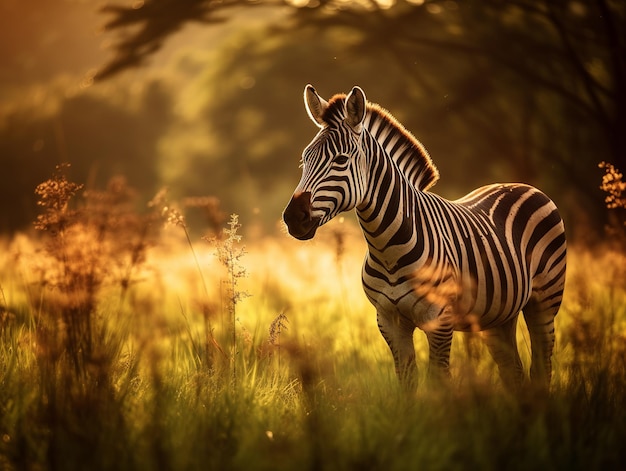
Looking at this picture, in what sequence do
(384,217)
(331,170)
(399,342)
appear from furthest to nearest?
(399,342), (384,217), (331,170)

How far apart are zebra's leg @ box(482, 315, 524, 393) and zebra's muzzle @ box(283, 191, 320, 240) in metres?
1.71

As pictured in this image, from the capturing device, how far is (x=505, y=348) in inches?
203

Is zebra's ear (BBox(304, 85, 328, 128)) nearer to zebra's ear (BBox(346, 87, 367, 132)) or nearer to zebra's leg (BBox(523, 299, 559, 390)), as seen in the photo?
zebra's ear (BBox(346, 87, 367, 132))

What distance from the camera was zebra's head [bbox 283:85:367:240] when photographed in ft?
12.7

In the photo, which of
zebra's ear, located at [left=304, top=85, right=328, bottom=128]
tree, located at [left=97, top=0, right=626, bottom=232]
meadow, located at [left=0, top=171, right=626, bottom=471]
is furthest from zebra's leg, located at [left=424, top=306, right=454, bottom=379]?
tree, located at [left=97, top=0, right=626, bottom=232]

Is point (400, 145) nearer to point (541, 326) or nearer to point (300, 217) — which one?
point (300, 217)

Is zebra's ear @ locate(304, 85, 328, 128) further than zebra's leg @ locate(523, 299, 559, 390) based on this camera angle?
No

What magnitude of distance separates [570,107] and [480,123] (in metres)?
1.90

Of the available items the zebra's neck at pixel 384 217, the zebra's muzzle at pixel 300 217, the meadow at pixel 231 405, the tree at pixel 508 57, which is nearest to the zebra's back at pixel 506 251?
the meadow at pixel 231 405

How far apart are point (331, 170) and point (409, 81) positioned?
12.1 meters

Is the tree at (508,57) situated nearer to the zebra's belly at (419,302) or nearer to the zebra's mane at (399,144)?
the zebra's mane at (399,144)

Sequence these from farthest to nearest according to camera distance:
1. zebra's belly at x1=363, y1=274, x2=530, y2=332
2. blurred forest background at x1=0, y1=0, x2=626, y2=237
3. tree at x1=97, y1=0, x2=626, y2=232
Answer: blurred forest background at x1=0, y1=0, x2=626, y2=237 → tree at x1=97, y1=0, x2=626, y2=232 → zebra's belly at x1=363, y1=274, x2=530, y2=332

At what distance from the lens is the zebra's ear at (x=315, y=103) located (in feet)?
14.0

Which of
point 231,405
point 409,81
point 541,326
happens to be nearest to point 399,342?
point 231,405
